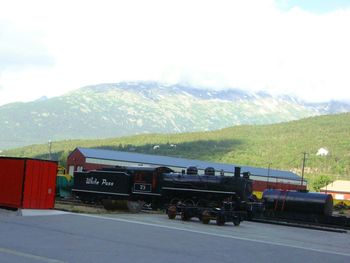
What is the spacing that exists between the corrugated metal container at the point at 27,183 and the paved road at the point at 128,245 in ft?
8.53

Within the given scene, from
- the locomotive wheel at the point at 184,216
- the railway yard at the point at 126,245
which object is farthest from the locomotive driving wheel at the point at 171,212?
the railway yard at the point at 126,245

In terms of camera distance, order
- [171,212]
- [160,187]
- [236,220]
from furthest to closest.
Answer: [160,187]
[171,212]
[236,220]

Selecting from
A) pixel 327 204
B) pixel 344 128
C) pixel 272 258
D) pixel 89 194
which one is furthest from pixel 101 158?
pixel 344 128

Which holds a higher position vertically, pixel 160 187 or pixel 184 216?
pixel 160 187

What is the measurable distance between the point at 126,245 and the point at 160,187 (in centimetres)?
1719

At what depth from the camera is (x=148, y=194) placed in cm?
3195

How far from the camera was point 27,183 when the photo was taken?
22750mm

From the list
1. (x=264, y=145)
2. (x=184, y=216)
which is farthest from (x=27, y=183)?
(x=264, y=145)

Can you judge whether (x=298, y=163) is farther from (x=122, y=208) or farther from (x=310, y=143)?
(x=122, y=208)

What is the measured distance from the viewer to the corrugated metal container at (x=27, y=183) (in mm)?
22641

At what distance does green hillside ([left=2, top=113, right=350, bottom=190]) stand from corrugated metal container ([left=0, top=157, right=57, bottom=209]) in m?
105

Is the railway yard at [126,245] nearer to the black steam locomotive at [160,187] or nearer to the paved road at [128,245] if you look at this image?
the paved road at [128,245]

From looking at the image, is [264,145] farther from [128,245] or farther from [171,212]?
[128,245]

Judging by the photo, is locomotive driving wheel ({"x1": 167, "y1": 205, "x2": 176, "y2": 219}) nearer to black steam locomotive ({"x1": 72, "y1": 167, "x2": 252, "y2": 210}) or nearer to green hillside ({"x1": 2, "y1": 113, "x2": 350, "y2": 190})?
black steam locomotive ({"x1": 72, "y1": 167, "x2": 252, "y2": 210})
